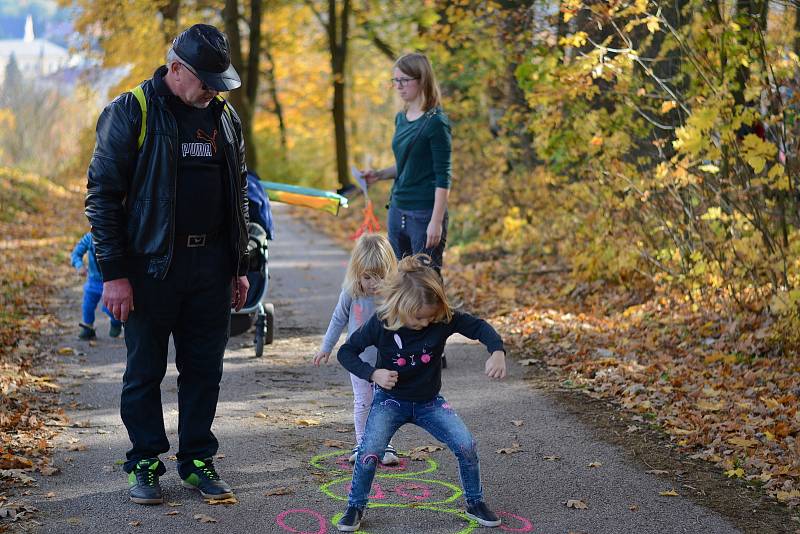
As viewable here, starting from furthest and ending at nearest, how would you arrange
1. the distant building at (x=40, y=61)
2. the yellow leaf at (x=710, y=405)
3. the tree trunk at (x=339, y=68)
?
the distant building at (x=40, y=61), the tree trunk at (x=339, y=68), the yellow leaf at (x=710, y=405)

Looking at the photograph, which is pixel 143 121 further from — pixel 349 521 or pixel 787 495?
pixel 787 495

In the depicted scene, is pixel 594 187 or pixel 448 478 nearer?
pixel 448 478

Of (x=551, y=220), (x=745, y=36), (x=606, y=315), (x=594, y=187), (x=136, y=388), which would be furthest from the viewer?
(x=551, y=220)

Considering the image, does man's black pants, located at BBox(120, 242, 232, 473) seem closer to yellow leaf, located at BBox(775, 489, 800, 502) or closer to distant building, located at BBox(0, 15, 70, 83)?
yellow leaf, located at BBox(775, 489, 800, 502)

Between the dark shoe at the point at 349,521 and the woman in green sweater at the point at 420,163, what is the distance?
2.97m

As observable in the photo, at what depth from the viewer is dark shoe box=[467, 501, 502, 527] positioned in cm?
498

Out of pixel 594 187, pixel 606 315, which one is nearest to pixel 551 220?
pixel 594 187

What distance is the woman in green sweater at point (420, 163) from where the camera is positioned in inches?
289

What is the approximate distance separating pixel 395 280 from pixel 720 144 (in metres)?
4.90

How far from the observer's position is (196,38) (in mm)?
4965

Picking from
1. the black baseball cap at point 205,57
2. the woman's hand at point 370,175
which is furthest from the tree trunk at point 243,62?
the black baseball cap at point 205,57

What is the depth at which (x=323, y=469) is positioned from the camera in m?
5.89

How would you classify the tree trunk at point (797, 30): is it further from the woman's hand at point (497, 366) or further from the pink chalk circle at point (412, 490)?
the pink chalk circle at point (412, 490)

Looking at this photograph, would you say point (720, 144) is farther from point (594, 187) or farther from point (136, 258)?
point (136, 258)
